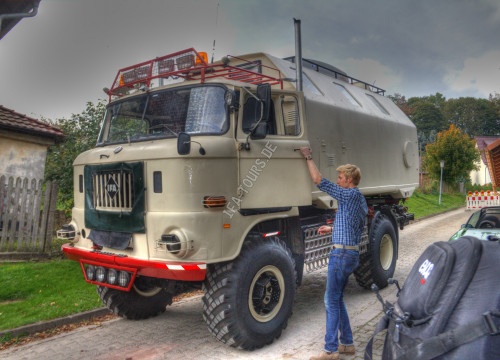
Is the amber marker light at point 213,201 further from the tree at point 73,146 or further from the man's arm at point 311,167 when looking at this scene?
the tree at point 73,146

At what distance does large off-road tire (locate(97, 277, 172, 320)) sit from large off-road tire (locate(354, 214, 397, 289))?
10.5 ft

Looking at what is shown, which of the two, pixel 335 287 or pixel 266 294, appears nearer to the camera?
pixel 335 287

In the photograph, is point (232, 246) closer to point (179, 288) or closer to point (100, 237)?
point (179, 288)

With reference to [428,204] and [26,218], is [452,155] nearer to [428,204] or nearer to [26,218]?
[428,204]

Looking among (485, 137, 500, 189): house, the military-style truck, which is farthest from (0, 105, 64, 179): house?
(485, 137, 500, 189): house

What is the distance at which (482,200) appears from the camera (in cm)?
2578

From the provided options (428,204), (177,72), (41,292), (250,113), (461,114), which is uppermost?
(461,114)

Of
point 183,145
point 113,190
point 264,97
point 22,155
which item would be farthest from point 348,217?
point 22,155

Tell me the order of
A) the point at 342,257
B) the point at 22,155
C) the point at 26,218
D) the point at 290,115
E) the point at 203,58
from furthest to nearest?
1. the point at 22,155
2. the point at 26,218
3. the point at 290,115
4. the point at 203,58
5. the point at 342,257

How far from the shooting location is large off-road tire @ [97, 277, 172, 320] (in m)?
5.57

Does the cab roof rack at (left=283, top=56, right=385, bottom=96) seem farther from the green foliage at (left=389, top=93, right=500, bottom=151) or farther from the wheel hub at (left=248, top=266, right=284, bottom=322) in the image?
the green foliage at (left=389, top=93, right=500, bottom=151)

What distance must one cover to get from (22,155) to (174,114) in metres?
7.28

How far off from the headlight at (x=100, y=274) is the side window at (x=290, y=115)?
9.06ft

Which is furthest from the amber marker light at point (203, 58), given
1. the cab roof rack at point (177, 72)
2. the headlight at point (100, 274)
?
the headlight at point (100, 274)
